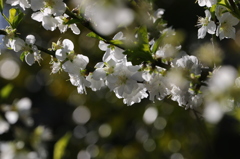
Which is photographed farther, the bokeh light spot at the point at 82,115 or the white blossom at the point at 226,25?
the bokeh light spot at the point at 82,115

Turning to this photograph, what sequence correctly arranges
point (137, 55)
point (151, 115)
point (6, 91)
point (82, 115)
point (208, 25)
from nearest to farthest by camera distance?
1. point (137, 55)
2. point (208, 25)
3. point (6, 91)
4. point (151, 115)
5. point (82, 115)

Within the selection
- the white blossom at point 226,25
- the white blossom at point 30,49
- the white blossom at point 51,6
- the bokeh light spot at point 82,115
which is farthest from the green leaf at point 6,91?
the bokeh light spot at point 82,115

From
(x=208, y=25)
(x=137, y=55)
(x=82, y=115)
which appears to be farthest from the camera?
(x=82, y=115)

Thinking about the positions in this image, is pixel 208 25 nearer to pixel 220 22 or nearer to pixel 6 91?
pixel 220 22

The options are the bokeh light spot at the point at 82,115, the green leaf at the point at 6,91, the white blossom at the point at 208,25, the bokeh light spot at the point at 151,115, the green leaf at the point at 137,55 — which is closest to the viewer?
the green leaf at the point at 137,55

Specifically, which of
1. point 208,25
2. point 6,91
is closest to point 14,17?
point 208,25

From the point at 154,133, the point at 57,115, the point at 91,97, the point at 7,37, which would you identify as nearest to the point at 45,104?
the point at 57,115

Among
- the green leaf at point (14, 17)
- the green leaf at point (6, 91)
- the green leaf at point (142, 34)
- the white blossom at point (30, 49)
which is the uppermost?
the green leaf at point (142, 34)

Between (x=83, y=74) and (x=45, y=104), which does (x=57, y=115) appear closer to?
(x=45, y=104)

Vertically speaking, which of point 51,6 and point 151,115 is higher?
point 51,6

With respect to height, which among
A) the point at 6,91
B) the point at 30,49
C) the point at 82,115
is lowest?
the point at 82,115

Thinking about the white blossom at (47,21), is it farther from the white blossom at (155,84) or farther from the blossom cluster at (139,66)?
the white blossom at (155,84)
